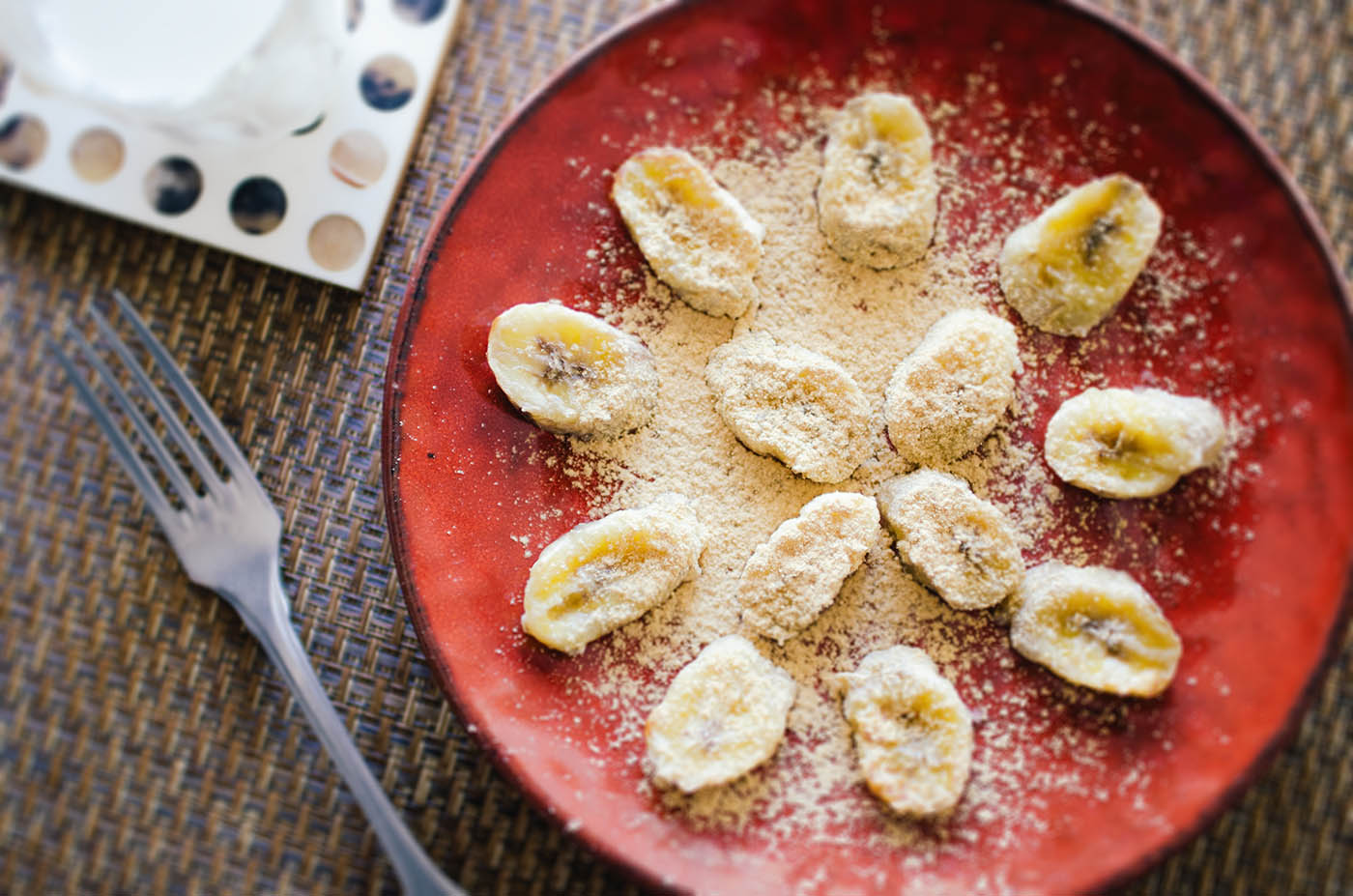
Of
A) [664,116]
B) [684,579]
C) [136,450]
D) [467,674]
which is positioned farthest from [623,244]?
[136,450]

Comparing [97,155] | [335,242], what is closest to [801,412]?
[335,242]

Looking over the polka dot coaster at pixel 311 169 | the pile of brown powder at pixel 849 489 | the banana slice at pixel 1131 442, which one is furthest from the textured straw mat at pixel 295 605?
the banana slice at pixel 1131 442

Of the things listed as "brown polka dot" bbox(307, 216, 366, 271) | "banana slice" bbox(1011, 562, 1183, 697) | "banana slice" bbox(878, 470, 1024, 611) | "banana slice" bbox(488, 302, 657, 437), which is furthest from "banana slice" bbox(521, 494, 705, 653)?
"brown polka dot" bbox(307, 216, 366, 271)

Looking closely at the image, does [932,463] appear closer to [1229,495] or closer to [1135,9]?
[1229,495]

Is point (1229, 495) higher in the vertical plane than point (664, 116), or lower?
lower

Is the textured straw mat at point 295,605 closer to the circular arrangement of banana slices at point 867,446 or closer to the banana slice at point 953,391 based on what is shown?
the circular arrangement of banana slices at point 867,446

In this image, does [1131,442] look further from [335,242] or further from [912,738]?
[335,242]

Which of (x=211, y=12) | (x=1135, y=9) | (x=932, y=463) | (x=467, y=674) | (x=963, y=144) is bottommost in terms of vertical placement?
(x=467, y=674)
